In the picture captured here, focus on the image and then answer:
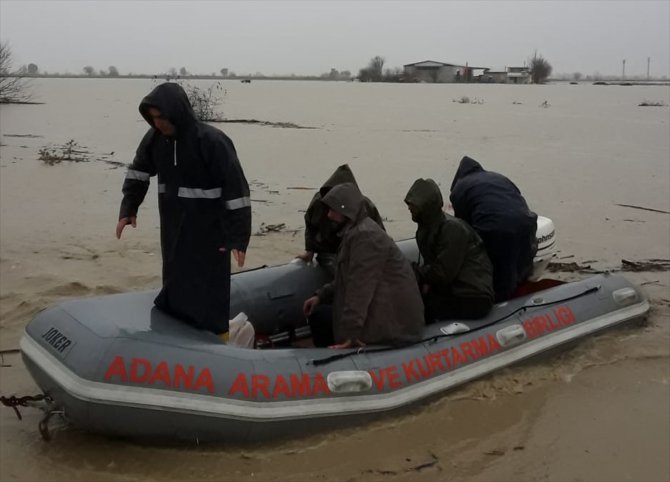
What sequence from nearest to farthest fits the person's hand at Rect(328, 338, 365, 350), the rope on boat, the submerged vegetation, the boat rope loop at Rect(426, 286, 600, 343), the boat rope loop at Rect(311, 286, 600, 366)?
the rope on boat
the boat rope loop at Rect(311, 286, 600, 366)
the person's hand at Rect(328, 338, 365, 350)
the boat rope loop at Rect(426, 286, 600, 343)
the submerged vegetation

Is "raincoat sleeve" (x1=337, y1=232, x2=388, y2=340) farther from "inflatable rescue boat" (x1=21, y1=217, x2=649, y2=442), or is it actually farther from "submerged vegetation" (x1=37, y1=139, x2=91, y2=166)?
"submerged vegetation" (x1=37, y1=139, x2=91, y2=166)

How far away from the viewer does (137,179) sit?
11.3 feet

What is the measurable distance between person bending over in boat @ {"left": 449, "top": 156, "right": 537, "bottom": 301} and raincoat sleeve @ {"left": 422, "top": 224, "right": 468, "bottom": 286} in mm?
311

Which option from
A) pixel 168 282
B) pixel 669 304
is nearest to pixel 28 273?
pixel 168 282

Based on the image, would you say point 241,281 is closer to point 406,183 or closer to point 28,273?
point 28,273

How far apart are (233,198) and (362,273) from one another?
763 mm

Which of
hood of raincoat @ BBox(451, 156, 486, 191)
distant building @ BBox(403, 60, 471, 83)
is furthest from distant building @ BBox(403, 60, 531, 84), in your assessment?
hood of raincoat @ BBox(451, 156, 486, 191)

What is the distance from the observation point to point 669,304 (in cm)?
552

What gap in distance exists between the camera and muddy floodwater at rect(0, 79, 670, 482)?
320cm

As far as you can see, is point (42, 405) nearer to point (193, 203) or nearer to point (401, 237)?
point (193, 203)

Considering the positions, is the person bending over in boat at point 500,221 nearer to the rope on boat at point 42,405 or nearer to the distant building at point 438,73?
the rope on boat at point 42,405

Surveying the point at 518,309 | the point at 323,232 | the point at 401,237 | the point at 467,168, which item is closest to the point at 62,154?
the point at 401,237

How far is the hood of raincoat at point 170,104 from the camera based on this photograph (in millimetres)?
2998

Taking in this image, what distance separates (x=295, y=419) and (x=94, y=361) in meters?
0.95
